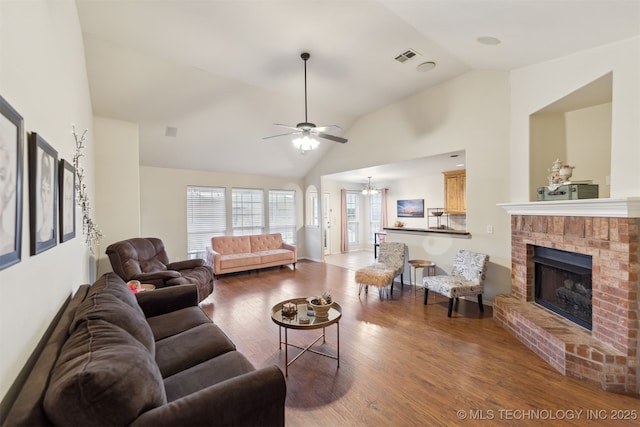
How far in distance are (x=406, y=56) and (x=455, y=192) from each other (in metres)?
3.62

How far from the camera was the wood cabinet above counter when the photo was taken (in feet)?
19.3

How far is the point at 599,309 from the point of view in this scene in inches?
90.6

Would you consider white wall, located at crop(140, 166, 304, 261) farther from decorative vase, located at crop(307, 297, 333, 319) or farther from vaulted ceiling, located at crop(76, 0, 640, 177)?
decorative vase, located at crop(307, 297, 333, 319)

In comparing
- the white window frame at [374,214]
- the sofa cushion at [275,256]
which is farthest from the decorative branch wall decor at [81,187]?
the white window frame at [374,214]

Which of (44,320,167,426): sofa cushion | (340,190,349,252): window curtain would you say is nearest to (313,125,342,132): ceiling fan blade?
(44,320,167,426): sofa cushion

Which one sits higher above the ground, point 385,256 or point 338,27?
point 338,27

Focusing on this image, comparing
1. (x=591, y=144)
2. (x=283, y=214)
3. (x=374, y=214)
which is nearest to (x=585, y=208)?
(x=591, y=144)

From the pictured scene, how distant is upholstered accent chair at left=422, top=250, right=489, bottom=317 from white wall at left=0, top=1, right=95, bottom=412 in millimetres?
3719

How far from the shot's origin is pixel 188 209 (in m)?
6.14

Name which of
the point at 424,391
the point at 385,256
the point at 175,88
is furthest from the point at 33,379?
the point at 385,256

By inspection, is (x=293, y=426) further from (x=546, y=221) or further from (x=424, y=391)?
(x=546, y=221)

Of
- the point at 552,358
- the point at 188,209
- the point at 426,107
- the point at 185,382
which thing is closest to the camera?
the point at 185,382

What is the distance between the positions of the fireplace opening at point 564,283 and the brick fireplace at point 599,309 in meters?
0.10

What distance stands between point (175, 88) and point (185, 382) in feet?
12.9
